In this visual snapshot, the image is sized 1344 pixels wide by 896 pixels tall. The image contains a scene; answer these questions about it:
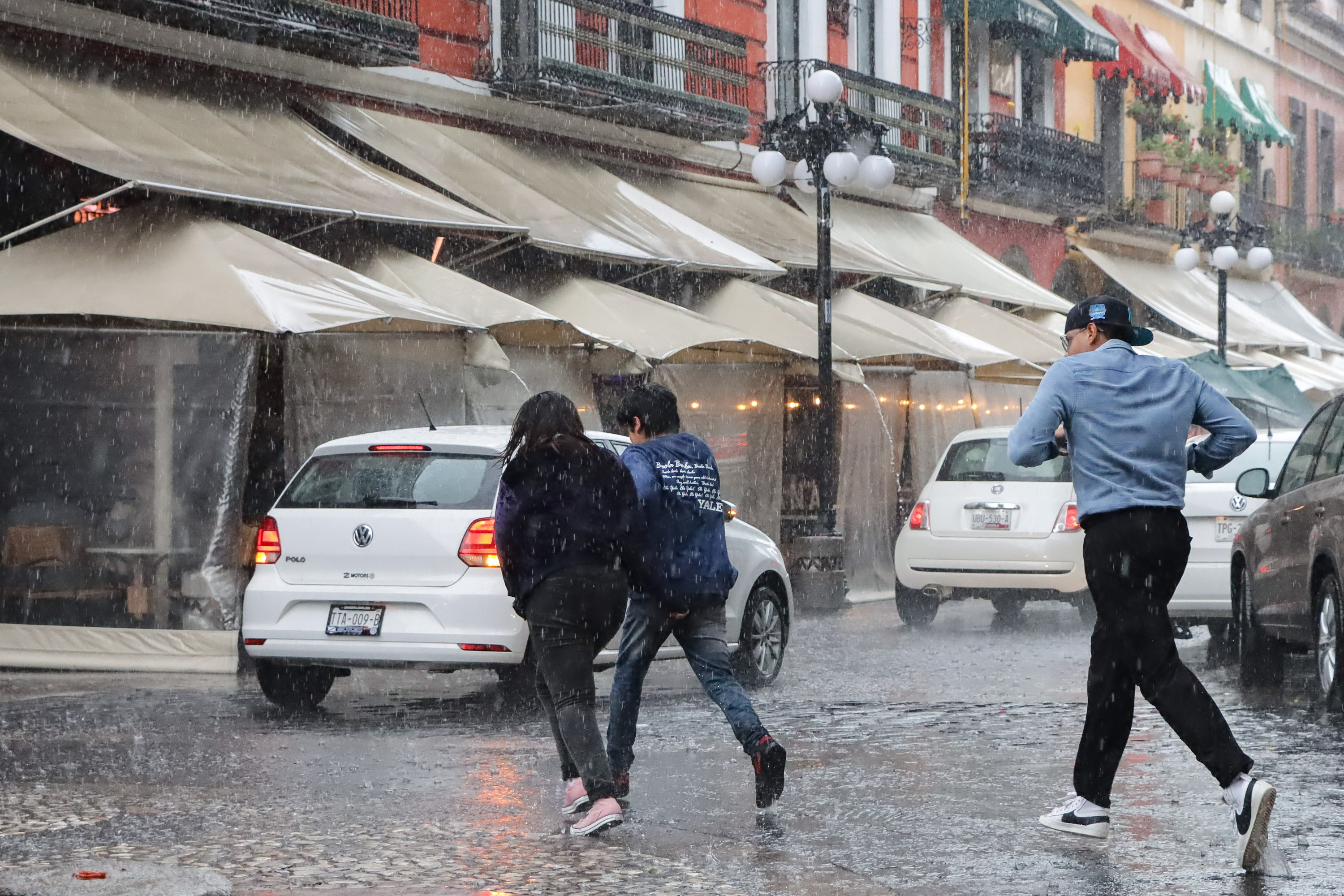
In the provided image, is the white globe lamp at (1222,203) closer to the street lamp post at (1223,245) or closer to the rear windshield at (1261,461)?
the street lamp post at (1223,245)

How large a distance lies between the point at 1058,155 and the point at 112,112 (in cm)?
1871

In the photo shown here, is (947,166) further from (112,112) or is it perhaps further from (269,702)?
(269,702)

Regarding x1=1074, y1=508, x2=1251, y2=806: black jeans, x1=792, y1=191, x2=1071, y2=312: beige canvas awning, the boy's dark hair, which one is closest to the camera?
x1=1074, y1=508, x2=1251, y2=806: black jeans

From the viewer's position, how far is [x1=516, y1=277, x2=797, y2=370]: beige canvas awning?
51.0 feet

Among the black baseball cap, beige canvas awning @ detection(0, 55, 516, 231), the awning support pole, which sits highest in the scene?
beige canvas awning @ detection(0, 55, 516, 231)

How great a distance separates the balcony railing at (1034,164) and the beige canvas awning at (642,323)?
11527 mm

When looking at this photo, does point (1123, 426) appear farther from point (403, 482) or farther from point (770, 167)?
point (770, 167)

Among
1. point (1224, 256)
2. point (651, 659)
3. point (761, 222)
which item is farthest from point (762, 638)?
point (1224, 256)

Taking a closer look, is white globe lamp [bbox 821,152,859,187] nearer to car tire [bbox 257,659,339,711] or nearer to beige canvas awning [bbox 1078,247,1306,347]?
car tire [bbox 257,659,339,711]

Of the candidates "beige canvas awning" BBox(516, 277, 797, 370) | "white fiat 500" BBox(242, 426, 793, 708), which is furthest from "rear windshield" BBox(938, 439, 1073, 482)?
"white fiat 500" BBox(242, 426, 793, 708)

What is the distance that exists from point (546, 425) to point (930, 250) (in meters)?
19.1

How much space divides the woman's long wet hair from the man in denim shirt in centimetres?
164

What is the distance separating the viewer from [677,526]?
24.0ft

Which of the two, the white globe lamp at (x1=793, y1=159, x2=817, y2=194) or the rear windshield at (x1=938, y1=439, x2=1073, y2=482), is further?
the white globe lamp at (x1=793, y1=159, x2=817, y2=194)
